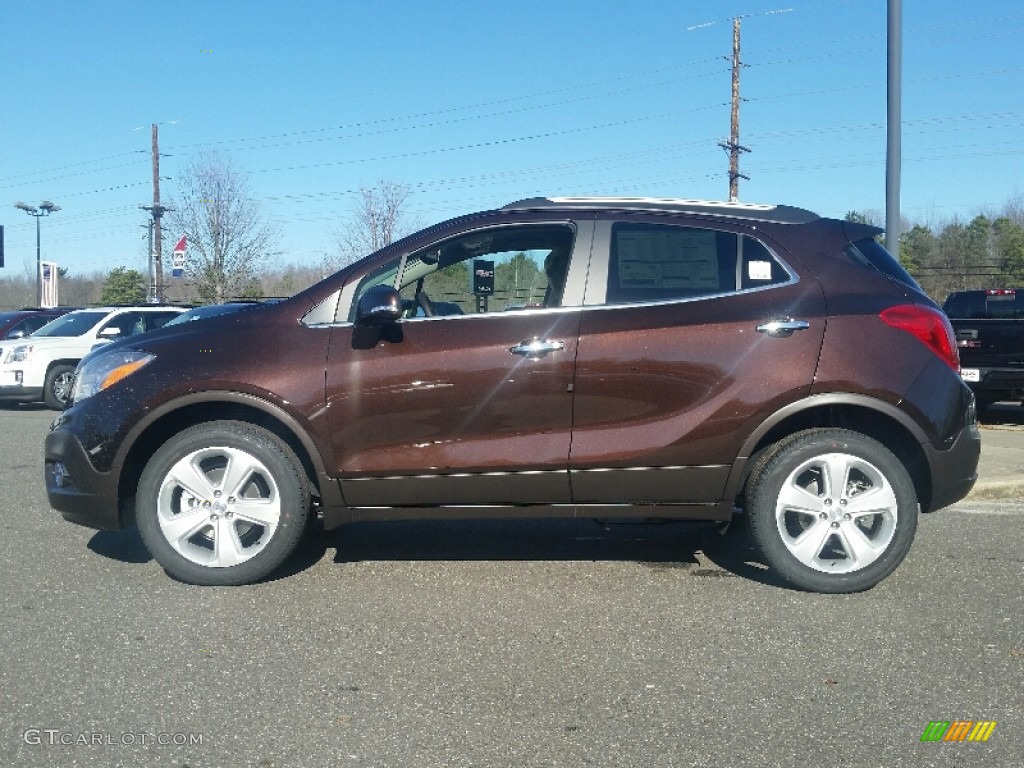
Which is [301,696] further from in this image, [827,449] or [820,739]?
[827,449]

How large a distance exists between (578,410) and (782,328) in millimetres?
1052

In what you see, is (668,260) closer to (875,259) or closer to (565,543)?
(875,259)

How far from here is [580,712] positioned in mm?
3523

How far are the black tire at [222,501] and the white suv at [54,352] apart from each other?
10.8m

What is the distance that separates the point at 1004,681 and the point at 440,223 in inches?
129

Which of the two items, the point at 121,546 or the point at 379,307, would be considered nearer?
the point at 379,307

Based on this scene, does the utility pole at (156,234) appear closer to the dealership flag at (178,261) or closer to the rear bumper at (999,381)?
the dealership flag at (178,261)

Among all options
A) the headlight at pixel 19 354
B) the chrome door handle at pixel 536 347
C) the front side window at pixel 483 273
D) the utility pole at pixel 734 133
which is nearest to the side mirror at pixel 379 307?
the front side window at pixel 483 273

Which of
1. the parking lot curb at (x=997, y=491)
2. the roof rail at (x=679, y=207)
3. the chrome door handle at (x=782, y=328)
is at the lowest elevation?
the parking lot curb at (x=997, y=491)

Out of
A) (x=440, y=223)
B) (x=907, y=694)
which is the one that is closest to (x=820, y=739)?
(x=907, y=694)

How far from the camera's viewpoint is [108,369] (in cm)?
498

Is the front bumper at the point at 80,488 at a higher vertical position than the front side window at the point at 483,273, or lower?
lower

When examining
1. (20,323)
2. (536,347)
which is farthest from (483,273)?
(20,323)

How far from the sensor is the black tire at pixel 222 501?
484cm
